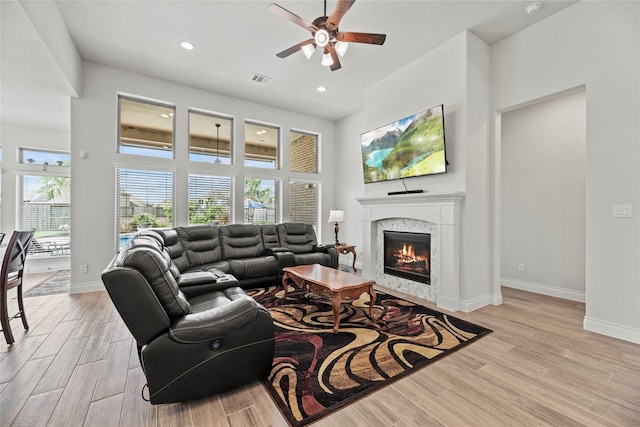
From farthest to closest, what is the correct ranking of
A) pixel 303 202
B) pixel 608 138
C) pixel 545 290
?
1. pixel 303 202
2. pixel 545 290
3. pixel 608 138

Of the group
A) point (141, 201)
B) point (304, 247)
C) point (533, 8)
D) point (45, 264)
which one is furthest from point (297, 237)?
point (45, 264)

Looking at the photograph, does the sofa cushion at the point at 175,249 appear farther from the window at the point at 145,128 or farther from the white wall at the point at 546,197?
the white wall at the point at 546,197

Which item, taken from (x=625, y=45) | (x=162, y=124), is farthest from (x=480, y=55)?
(x=162, y=124)

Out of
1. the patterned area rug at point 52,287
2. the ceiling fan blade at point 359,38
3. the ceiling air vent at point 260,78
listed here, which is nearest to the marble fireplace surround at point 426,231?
the ceiling fan blade at point 359,38

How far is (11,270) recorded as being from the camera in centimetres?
257

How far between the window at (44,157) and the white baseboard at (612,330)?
8682mm

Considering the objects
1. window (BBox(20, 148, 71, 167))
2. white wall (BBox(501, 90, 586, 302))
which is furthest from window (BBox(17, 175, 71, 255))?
white wall (BBox(501, 90, 586, 302))

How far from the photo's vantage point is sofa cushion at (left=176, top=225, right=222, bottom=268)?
4.13m

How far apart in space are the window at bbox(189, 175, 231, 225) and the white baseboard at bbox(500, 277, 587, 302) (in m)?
5.15

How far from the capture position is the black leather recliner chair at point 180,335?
149 centimetres

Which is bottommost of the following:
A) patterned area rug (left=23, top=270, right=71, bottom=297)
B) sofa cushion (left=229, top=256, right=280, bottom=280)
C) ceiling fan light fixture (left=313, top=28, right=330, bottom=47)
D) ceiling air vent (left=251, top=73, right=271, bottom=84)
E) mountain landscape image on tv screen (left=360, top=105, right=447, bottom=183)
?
patterned area rug (left=23, top=270, right=71, bottom=297)

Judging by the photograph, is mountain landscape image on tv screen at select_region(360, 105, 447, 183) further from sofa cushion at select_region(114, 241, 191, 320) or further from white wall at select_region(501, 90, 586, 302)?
sofa cushion at select_region(114, 241, 191, 320)

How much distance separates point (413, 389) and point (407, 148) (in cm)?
310

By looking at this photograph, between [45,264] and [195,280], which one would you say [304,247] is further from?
[45,264]
